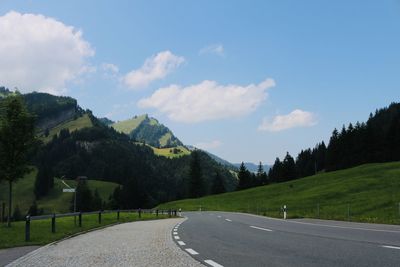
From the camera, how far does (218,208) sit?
95312mm

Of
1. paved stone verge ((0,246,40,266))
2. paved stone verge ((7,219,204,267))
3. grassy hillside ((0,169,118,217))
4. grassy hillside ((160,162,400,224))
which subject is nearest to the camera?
paved stone verge ((7,219,204,267))

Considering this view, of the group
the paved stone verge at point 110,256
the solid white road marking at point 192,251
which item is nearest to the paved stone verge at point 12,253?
the paved stone verge at point 110,256

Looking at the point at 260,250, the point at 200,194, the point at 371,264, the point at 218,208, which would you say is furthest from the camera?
the point at 200,194

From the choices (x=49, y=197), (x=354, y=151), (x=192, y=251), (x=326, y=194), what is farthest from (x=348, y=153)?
(x=192, y=251)

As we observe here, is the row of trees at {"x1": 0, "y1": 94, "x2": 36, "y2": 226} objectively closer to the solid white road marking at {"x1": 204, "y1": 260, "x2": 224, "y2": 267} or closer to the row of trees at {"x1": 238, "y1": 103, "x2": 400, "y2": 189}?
the solid white road marking at {"x1": 204, "y1": 260, "x2": 224, "y2": 267}

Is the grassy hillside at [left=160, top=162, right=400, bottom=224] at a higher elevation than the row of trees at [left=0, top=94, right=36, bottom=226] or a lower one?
lower

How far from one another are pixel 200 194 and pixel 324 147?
50.4 metres

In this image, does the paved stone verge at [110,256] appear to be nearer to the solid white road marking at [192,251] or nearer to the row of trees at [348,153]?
the solid white road marking at [192,251]

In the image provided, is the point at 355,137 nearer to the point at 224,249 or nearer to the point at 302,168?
the point at 302,168

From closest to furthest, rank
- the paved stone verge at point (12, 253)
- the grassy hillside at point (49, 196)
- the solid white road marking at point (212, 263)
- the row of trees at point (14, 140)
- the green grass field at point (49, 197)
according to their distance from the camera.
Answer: the solid white road marking at point (212, 263) < the paved stone verge at point (12, 253) < the row of trees at point (14, 140) < the green grass field at point (49, 197) < the grassy hillside at point (49, 196)

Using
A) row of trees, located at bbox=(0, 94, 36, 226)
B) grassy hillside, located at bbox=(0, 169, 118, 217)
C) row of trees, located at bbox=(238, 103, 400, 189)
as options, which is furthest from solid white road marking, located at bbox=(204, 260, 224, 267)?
grassy hillside, located at bbox=(0, 169, 118, 217)

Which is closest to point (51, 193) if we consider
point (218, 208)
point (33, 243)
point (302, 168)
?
point (302, 168)

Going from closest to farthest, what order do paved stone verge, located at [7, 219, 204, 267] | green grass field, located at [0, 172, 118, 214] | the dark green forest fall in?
paved stone verge, located at [7, 219, 204, 267], the dark green forest, green grass field, located at [0, 172, 118, 214]

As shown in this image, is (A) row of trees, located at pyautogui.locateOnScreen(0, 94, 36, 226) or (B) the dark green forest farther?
(B) the dark green forest
